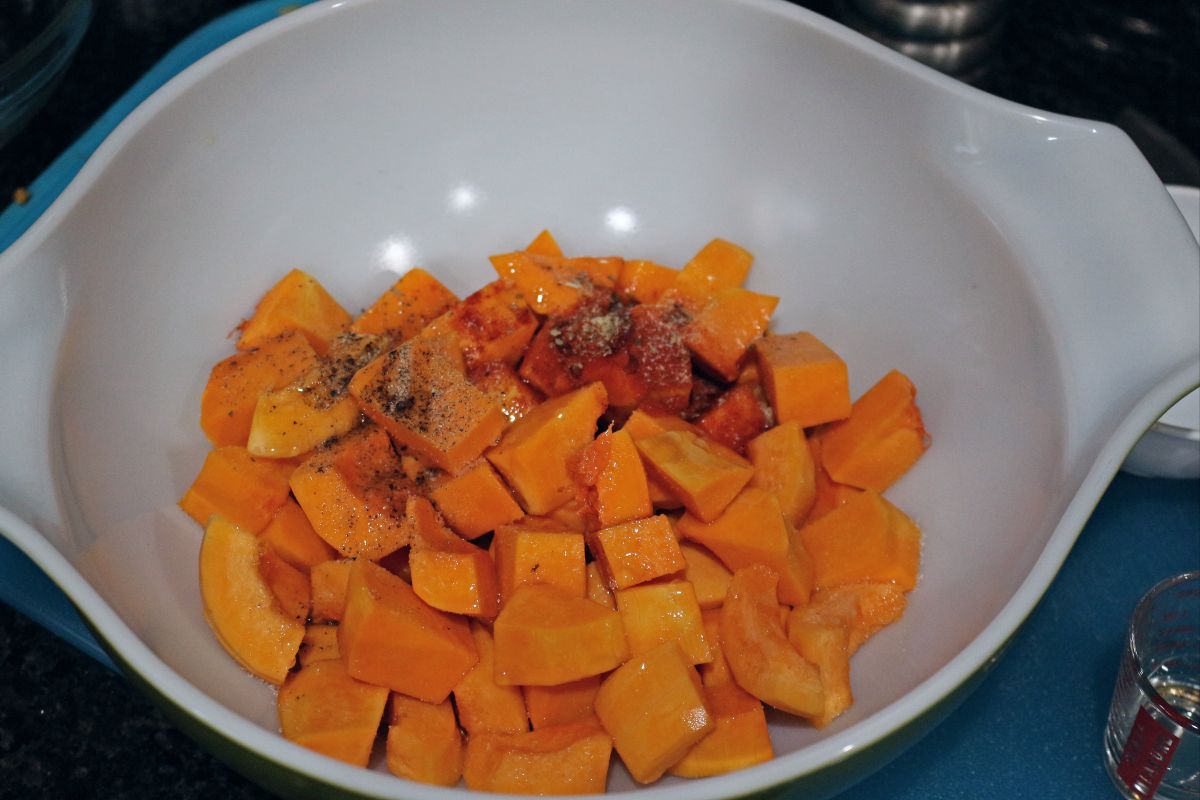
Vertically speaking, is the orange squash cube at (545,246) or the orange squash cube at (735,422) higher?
the orange squash cube at (545,246)

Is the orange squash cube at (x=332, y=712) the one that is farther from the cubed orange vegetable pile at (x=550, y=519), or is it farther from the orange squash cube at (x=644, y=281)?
the orange squash cube at (x=644, y=281)

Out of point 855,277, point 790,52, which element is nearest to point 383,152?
point 790,52

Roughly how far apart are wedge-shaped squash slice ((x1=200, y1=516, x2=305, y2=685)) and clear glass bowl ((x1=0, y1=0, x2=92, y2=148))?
814mm

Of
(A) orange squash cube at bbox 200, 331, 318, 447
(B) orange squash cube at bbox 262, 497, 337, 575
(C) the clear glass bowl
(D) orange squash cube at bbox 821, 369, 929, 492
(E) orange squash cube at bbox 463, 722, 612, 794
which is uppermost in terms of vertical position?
(C) the clear glass bowl

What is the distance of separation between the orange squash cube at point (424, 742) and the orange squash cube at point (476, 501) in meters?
0.21

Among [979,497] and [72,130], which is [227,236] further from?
[979,497]

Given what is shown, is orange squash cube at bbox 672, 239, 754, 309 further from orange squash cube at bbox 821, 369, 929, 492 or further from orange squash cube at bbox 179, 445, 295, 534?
orange squash cube at bbox 179, 445, 295, 534

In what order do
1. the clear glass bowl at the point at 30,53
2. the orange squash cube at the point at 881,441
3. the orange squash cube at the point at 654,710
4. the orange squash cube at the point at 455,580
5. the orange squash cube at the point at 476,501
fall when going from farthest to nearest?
the clear glass bowl at the point at 30,53 < the orange squash cube at the point at 881,441 < the orange squash cube at the point at 476,501 < the orange squash cube at the point at 455,580 < the orange squash cube at the point at 654,710

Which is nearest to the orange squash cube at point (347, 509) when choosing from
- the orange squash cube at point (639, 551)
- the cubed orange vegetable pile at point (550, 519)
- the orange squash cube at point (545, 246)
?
the cubed orange vegetable pile at point (550, 519)

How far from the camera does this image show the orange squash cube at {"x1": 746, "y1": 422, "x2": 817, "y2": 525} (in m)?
1.30

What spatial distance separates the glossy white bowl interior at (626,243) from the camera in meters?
1.12

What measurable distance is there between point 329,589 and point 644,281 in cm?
61

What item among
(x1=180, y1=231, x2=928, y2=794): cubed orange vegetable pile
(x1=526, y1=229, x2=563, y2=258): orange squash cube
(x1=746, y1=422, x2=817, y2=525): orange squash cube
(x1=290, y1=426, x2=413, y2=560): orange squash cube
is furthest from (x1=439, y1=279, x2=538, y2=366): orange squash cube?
(x1=746, y1=422, x2=817, y2=525): orange squash cube

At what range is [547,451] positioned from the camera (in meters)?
1.27
